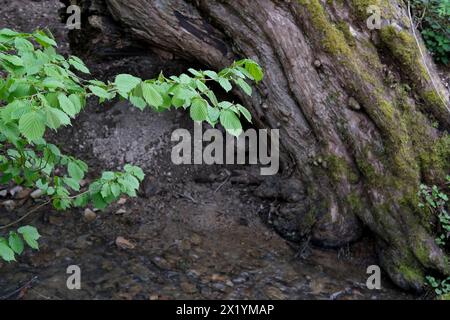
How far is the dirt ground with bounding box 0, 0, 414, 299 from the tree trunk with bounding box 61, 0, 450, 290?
1.29 feet

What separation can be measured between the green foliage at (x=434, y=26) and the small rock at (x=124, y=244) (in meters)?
3.62

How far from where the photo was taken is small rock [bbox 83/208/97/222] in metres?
4.80

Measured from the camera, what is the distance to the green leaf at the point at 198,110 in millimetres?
2123

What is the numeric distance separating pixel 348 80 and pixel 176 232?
216 centimetres

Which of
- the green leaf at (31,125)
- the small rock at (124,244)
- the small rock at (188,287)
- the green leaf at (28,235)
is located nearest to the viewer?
the green leaf at (31,125)

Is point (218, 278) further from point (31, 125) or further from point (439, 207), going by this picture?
point (31, 125)

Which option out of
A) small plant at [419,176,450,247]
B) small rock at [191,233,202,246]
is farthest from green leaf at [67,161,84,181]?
small plant at [419,176,450,247]

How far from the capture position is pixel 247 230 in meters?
4.88

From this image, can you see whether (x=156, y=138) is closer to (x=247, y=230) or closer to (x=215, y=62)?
(x=215, y=62)

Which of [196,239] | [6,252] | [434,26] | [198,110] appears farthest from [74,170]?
[434,26]

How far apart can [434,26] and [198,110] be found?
3964 mm

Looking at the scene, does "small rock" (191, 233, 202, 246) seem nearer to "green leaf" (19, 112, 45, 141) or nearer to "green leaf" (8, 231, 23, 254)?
"green leaf" (8, 231, 23, 254)

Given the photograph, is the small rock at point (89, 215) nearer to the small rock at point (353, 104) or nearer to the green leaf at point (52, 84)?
the small rock at point (353, 104)

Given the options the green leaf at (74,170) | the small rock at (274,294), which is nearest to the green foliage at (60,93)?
the green leaf at (74,170)
